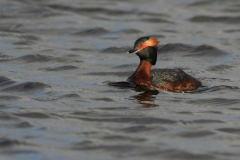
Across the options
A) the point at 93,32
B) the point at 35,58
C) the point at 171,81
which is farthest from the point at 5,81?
the point at 93,32

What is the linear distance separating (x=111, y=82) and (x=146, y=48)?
125cm

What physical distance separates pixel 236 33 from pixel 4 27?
8.71 metres

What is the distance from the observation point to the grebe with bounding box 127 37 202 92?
11062 mm

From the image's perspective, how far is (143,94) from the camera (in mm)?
10695

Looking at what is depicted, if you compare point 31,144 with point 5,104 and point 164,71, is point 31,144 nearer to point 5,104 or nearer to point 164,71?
point 5,104

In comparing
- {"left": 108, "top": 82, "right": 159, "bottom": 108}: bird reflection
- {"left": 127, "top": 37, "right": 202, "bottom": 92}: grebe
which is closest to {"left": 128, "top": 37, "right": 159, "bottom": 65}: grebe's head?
{"left": 127, "top": 37, "right": 202, "bottom": 92}: grebe

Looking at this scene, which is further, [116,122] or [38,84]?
[38,84]

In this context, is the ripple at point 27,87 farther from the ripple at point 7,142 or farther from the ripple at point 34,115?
the ripple at point 7,142

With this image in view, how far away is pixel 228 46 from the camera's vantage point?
1675cm

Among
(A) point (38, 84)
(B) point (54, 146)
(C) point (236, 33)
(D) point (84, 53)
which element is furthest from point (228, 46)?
(B) point (54, 146)

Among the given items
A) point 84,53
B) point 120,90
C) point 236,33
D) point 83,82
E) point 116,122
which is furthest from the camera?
point 236,33

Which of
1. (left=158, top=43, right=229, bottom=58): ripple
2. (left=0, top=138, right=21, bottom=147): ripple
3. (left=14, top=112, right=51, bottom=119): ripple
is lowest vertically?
(left=0, top=138, right=21, bottom=147): ripple

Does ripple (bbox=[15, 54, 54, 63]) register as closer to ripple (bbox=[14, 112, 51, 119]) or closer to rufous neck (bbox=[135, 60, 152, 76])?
rufous neck (bbox=[135, 60, 152, 76])

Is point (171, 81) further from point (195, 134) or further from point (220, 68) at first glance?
point (220, 68)
